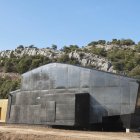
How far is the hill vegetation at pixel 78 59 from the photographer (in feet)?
333

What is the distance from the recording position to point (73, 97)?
122 feet

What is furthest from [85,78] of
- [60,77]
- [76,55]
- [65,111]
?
[76,55]

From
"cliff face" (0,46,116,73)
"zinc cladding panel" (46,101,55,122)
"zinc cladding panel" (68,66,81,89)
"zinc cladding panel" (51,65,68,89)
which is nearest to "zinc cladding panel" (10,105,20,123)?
"zinc cladding panel" (46,101,55,122)

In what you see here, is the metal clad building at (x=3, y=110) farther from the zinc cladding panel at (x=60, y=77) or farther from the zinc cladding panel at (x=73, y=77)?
the zinc cladding panel at (x=73, y=77)

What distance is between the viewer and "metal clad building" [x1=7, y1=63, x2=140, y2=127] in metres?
34.7

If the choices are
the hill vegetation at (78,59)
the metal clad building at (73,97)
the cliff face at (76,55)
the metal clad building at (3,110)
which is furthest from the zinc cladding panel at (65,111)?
the cliff face at (76,55)

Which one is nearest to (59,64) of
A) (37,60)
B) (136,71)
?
(136,71)

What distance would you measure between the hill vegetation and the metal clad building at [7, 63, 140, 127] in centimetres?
4522

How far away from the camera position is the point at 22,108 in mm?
42406

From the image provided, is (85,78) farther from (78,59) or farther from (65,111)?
(78,59)

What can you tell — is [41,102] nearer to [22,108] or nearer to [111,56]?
[22,108]

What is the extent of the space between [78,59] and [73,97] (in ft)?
261

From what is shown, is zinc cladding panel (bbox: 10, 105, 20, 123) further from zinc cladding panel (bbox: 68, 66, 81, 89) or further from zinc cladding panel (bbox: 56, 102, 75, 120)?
zinc cladding panel (bbox: 68, 66, 81, 89)

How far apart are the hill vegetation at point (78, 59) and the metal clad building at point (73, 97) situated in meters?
45.2
